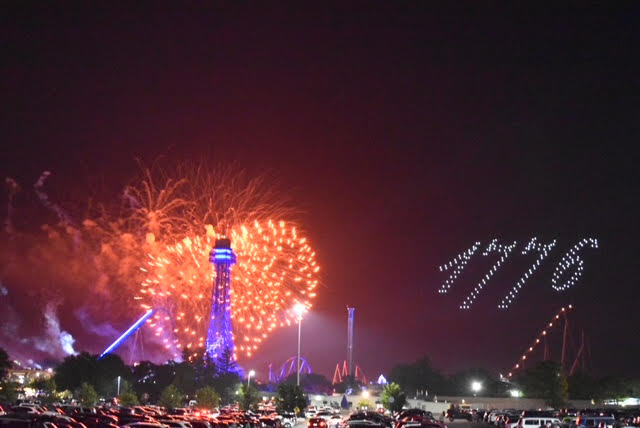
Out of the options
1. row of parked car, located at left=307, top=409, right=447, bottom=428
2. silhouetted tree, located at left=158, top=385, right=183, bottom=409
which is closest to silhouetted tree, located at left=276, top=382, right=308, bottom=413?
silhouetted tree, located at left=158, top=385, right=183, bottom=409

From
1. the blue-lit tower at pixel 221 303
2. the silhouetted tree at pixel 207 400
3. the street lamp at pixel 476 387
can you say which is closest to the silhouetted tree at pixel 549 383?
the street lamp at pixel 476 387

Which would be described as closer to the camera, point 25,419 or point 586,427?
point 25,419

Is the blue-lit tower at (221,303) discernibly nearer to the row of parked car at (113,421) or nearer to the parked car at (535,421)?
the row of parked car at (113,421)

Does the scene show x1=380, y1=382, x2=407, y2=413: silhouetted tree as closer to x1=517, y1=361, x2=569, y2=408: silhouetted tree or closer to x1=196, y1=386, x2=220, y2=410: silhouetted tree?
x1=196, y1=386, x2=220, y2=410: silhouetted tree

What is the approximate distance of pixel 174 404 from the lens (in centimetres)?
8131

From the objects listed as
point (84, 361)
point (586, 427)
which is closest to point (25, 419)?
point (586, 427)

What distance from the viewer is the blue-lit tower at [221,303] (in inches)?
4542

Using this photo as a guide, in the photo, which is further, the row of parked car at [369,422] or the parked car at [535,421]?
the parked car at [535,421]

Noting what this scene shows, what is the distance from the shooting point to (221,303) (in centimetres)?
12144

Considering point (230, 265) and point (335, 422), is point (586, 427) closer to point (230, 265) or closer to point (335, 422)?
point (335, 422)

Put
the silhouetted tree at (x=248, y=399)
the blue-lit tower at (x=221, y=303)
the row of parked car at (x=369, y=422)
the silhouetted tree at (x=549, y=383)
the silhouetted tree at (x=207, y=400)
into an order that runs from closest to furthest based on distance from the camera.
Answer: the row of parked car at (x=369, y=422) → the silhouetted tree at (x=207, y=400) → the silhouetted tree at (x=248, y=399) → the blue-lit tower at (x=221, y=303) → the silhouetted tree at (x=549, y=383)

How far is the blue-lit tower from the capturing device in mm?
115375

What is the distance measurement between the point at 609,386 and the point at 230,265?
68.6 metres

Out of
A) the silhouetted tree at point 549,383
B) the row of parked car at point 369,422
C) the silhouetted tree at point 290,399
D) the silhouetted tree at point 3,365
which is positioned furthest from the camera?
the silhouetted tree at point 549,383
